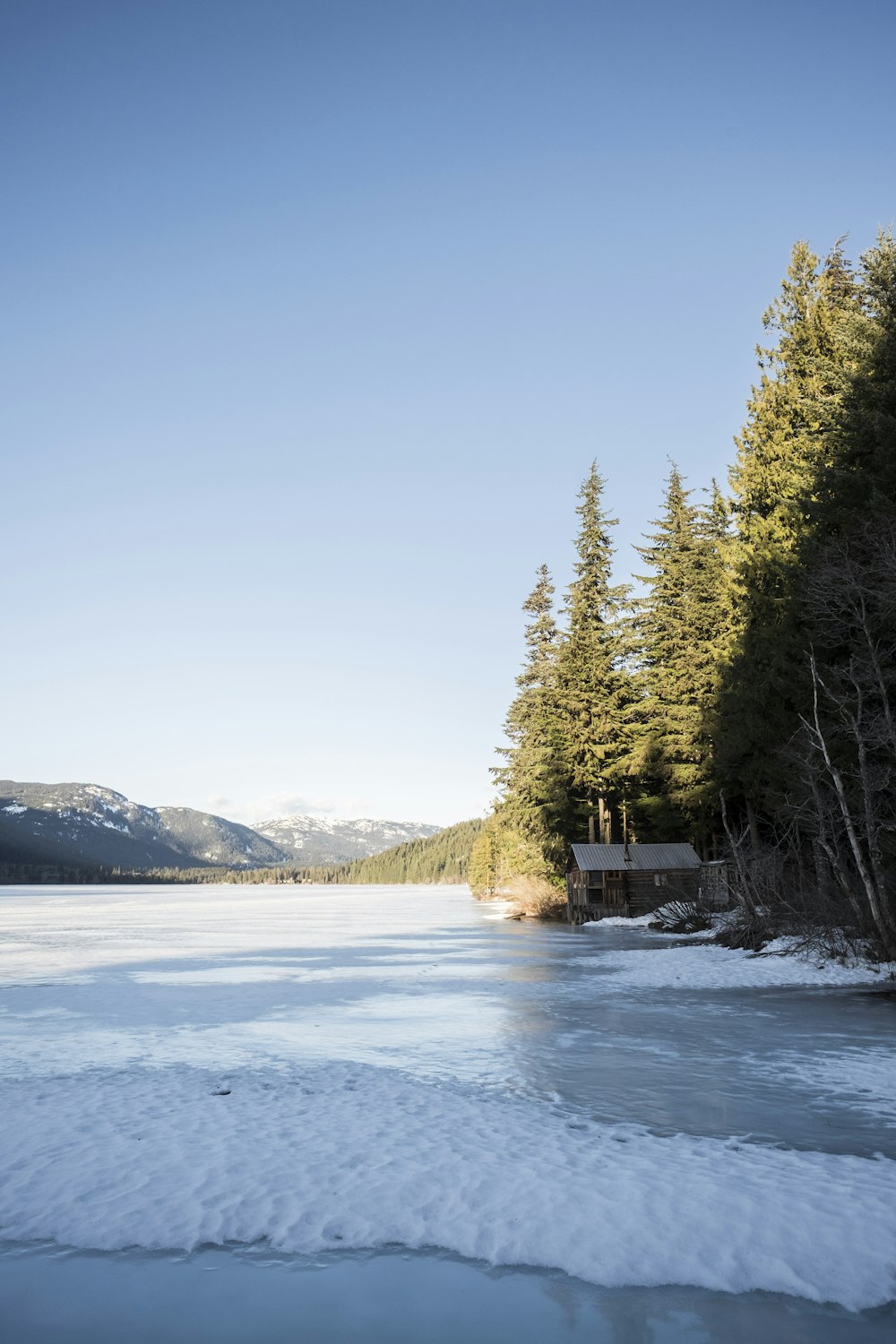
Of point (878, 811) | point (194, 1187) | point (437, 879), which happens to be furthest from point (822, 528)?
point (437, 879)

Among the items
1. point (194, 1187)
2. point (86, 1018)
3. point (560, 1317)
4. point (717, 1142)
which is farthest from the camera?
point (86, 1018)

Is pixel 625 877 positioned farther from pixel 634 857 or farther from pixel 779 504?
pixel 779 504

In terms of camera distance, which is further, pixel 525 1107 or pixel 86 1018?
pixel 86 1018

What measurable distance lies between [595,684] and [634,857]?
379 inches

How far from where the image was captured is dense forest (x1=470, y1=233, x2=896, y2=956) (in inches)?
773

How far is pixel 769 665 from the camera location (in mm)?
26125

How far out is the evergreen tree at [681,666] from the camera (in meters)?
38.1

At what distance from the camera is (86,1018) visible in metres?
12.7

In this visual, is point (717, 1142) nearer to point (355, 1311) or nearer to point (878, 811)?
point (355, 1311)

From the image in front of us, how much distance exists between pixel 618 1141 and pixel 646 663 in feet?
139

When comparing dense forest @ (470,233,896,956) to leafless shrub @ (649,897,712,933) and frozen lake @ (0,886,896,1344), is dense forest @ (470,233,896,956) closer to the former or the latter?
leafless shrub @ (649,897,712,933)

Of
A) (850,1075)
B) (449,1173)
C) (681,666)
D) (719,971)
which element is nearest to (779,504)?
(681,666)

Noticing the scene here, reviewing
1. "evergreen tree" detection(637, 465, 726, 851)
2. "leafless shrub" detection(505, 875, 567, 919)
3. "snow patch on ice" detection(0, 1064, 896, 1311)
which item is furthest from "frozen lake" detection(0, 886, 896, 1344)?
"leafless shrub" detection(505, 875, 567, 919)

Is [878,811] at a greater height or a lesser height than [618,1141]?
greater
